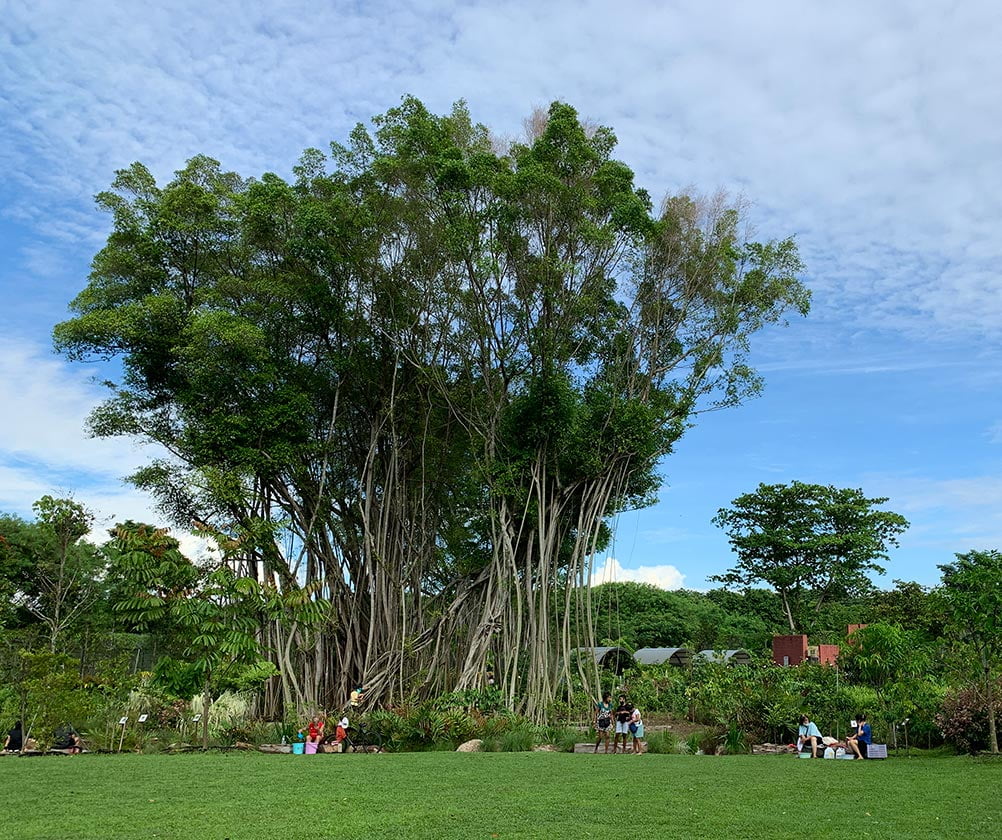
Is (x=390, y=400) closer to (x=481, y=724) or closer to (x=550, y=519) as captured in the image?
(x=550, y=519)

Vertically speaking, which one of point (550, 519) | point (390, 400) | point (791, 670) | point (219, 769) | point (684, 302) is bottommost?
point (219, 769)

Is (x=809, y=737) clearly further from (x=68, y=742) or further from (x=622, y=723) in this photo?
(x=68, y=742)

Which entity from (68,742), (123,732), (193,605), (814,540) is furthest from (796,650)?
(68,742)

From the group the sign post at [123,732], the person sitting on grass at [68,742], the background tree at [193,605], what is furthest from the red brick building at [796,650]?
the person sitting on grass at [68,742]

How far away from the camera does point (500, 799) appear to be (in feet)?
20.0

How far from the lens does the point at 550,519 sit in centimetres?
1493

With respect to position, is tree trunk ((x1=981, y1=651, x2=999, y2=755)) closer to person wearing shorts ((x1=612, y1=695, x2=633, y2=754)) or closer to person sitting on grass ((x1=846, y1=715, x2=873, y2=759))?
person sitting on grass ((x1=846, y1=715, x2=873, y2=759))

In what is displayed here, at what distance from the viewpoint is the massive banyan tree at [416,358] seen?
14.0 meters

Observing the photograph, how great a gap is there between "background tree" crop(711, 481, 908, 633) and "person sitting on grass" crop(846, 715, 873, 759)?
15.1 metres

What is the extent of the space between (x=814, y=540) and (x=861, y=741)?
50.7 ft

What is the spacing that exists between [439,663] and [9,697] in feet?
21.8

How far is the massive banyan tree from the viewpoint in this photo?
45.9 ft

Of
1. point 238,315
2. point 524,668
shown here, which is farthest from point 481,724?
point 238,315

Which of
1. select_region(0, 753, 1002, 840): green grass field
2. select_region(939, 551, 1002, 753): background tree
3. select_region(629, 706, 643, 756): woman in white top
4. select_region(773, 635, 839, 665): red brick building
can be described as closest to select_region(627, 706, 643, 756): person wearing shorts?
select_region(629, 706, 643, 756): woman in white top
